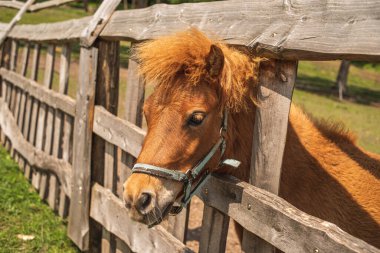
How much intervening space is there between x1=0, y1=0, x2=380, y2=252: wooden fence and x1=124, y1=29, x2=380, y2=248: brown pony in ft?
0.57

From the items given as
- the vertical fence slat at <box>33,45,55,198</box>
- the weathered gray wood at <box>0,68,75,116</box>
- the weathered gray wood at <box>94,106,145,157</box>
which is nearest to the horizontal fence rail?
the weathered gray wood at <box>94,106,145,157</box>

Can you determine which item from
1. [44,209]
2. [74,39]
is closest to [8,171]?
[44,209]

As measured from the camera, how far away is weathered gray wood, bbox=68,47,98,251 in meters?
4.16

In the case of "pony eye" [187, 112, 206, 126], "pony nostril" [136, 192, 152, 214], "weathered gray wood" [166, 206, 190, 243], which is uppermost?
"pony eye" [187, 112, 206, 126]

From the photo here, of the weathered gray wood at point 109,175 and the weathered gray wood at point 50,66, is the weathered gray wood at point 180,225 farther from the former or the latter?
the weathered gray wood at point 50,66

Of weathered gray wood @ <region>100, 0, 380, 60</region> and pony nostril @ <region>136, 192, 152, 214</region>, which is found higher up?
weathered gray wood @ <region>100, 0, 380, 60</region>

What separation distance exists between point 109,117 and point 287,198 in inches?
75.1

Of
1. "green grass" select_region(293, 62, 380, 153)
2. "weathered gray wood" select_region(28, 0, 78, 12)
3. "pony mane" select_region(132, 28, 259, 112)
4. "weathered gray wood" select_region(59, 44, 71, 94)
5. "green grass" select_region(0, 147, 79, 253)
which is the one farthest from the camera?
"green grass" select_region(293, 62, 380, 153)

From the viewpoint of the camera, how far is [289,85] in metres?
2.27

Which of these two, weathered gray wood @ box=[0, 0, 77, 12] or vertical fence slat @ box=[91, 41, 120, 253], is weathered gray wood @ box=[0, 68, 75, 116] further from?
weathered gray wood @ box=[0, 0, 77, 12]

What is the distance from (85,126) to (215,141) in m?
2.18

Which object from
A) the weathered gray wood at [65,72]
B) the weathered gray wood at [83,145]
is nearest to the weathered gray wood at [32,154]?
the weathered gray wood at [83,145]

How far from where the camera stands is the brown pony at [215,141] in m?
2.25

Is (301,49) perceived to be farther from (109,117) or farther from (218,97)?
(109,117)
